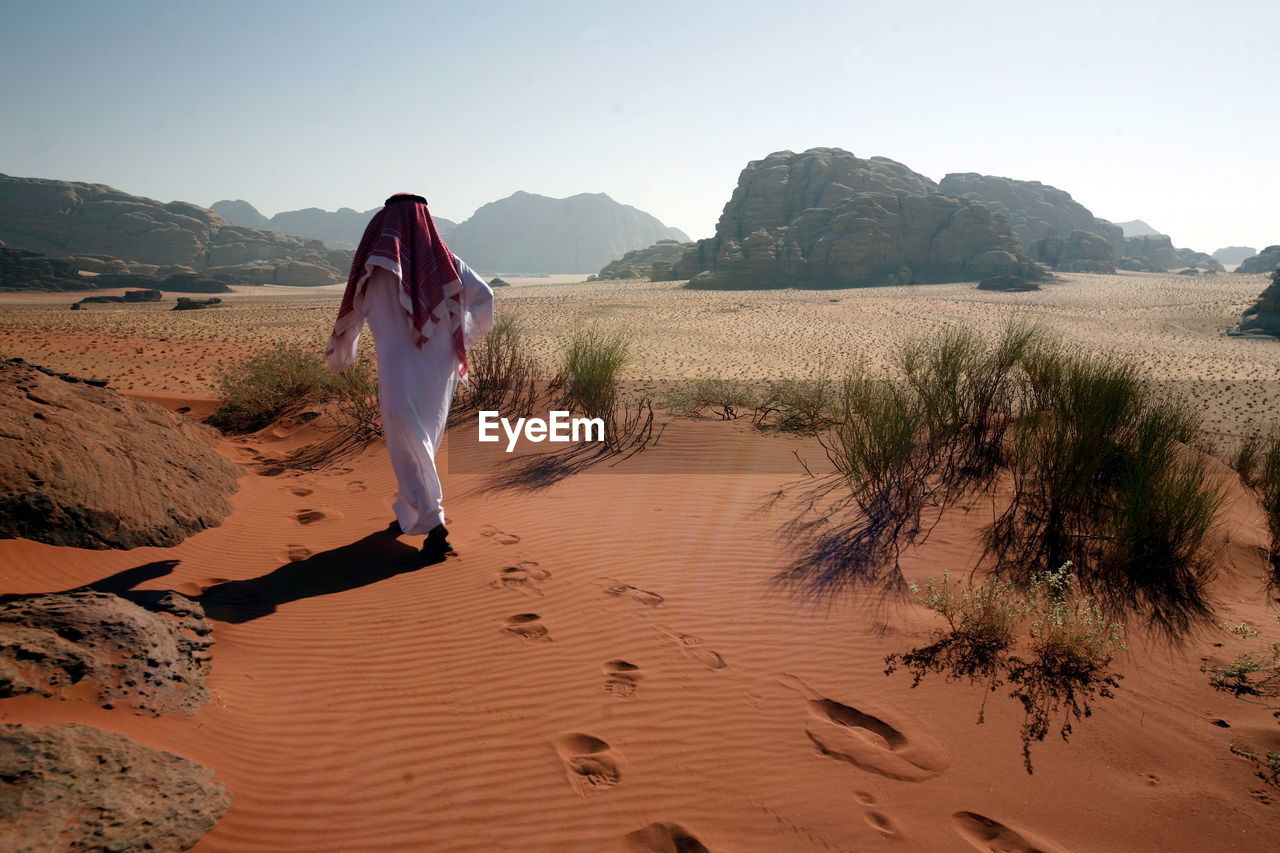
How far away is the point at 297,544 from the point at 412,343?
159cm

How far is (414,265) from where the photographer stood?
419cm

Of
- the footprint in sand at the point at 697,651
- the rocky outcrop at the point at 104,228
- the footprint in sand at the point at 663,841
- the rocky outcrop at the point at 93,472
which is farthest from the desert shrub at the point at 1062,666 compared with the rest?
the rocky outcrop at the point at 104,228

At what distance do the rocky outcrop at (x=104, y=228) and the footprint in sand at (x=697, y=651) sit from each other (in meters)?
66.7

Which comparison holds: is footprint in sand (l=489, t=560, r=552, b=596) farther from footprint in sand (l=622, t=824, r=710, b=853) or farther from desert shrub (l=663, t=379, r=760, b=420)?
desert shrub (l=663, t=379, r=760, b=420)

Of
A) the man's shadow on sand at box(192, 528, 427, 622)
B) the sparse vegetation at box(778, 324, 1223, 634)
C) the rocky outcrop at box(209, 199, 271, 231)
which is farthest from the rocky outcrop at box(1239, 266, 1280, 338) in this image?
the rocky outcrop at box(209, 199, 271, 231)

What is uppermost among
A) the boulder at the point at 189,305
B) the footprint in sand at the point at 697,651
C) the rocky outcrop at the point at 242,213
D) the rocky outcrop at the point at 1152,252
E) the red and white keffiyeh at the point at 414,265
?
the rocky outcrop at the point at 242,213

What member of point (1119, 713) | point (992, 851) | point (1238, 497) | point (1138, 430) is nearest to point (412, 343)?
point (992, 851)

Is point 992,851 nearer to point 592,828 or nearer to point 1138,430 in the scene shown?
point 592,828

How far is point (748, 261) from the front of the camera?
5022 cm

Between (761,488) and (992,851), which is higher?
(761,488)

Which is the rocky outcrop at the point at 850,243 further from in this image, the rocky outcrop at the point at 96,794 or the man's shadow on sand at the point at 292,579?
the rocky outcrop at the point at 96,794

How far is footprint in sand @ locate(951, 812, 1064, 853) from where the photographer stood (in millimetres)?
2244

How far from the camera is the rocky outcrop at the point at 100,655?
233cm

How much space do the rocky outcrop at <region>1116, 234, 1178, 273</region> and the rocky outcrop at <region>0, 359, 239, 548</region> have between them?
316ft
